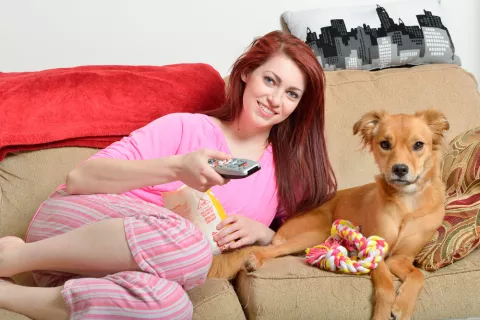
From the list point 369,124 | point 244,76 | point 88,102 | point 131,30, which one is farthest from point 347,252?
point 131,30

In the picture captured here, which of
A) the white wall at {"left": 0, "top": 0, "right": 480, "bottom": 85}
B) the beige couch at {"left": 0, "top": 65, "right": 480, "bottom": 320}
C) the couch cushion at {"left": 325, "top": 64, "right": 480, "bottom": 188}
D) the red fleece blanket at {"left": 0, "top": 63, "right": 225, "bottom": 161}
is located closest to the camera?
the beige couch at {"left": 0, "top": 65, "right": 480, "bottom": 320}

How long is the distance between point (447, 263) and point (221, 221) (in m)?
0.74

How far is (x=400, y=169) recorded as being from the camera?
2.20m

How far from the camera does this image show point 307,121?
244cm

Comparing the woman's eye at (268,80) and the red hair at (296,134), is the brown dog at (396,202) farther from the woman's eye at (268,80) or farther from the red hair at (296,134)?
the woman's eye at (268,80)

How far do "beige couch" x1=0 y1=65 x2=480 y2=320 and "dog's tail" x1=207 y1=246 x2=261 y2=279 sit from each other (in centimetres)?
4

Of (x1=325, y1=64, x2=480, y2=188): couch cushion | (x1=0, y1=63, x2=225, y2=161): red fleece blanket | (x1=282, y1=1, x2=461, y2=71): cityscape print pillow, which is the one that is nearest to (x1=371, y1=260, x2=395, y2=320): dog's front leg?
(x1=325, y1=64, x2=480, y2=188): couch cushion

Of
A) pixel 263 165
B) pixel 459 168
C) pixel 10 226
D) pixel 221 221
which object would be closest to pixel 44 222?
pixel 10 226

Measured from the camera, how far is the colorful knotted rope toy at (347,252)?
6.65 feet

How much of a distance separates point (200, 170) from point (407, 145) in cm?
84

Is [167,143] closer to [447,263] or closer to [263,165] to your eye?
[263,165]

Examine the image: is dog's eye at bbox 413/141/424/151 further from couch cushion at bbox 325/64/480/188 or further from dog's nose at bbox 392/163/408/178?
couch cushion at bbox 325/64/480/188

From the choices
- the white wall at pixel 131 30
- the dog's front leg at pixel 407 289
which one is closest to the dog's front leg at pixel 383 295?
the dog's front leg at pixel 407 289

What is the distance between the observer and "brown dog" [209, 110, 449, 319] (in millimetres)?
2207
